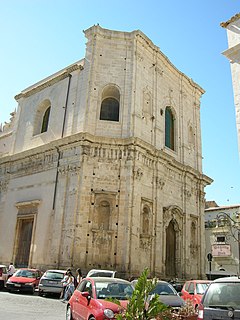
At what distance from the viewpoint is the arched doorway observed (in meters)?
19.8

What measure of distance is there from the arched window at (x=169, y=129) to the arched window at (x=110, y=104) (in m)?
4.16

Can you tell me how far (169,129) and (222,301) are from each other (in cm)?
1841

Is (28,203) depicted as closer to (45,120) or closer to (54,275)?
(45,120)

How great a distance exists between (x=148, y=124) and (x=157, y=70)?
4297 millimetres

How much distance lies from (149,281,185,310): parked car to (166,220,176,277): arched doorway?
1128 cm

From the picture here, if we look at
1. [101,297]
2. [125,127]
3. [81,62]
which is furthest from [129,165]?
[101,297]

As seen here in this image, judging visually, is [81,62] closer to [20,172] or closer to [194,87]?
[20,172]

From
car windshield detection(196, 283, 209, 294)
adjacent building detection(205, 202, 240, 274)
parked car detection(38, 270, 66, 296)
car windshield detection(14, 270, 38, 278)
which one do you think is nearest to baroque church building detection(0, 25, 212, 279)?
car windshield detection(14, 270, 38, 278)

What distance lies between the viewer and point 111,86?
Result: 20.1 meters

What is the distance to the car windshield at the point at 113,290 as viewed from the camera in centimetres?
710

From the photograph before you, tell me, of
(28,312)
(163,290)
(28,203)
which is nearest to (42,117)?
(28,203)

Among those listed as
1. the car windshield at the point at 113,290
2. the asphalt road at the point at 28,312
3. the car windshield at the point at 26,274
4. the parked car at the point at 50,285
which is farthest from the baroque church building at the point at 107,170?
the car windshield at the point at 113,290

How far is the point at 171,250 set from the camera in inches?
800

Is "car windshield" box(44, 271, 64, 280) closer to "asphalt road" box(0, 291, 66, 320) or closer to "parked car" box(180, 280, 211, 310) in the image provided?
"asphalt road" box(0, 291, 66, 320)
